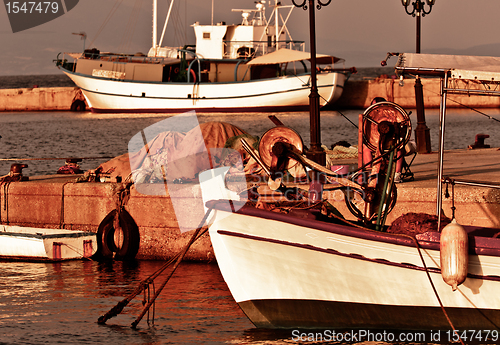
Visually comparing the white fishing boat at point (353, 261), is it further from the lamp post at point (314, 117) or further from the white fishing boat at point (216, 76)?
the white fishing boat at point (216, 76)

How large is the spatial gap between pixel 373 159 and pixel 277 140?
114cm

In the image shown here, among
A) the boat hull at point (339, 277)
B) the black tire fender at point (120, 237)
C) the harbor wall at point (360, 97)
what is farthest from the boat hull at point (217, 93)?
the boat hull at point (339, 277)

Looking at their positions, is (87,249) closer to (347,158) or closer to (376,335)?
(376,335)

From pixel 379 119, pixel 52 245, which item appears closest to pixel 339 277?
pixel 379 119

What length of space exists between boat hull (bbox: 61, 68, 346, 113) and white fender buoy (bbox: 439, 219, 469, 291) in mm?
41236

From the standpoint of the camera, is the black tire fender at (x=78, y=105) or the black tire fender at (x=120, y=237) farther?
the black tire fender at (x=78, y=105)

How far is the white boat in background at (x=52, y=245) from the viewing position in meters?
10.2

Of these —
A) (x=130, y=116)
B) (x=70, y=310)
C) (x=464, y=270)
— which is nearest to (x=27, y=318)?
(x=70, y=310)

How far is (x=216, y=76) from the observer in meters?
51.6

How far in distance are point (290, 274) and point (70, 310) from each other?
10.5 ft

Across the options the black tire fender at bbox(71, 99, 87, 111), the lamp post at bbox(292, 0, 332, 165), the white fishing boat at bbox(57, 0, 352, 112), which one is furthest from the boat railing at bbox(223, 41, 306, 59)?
the lamp post at bbox(292, 0, 332, 165)

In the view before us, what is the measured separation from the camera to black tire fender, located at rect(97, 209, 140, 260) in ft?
33.0

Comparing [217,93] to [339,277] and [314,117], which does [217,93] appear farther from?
[339,277]

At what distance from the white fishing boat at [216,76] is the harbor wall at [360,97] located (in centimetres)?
555
